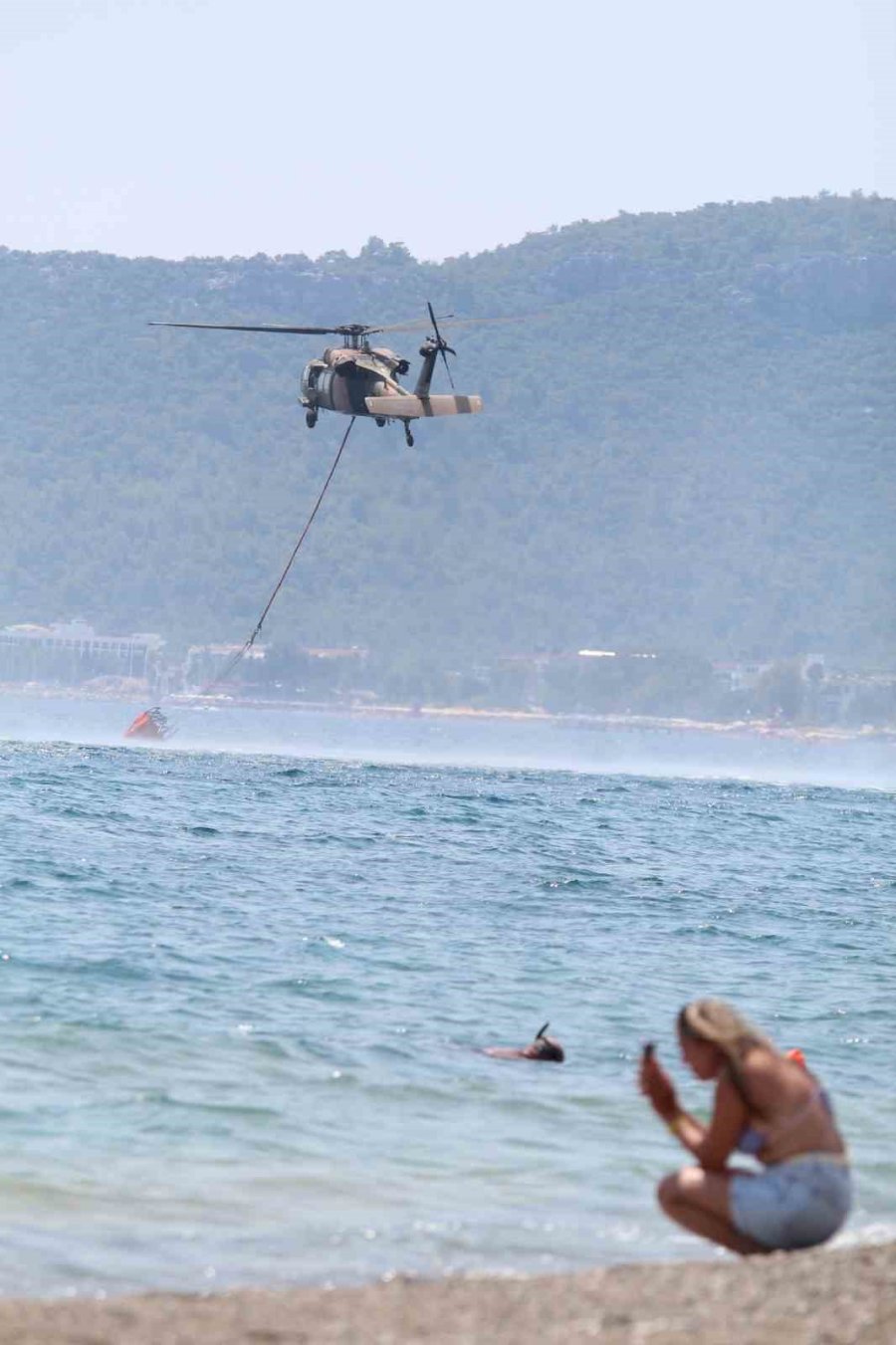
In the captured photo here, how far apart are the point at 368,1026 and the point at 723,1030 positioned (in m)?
8.89

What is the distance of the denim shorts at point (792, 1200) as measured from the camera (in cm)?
944

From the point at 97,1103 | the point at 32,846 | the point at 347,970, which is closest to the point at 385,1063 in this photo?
the point at 97,1103

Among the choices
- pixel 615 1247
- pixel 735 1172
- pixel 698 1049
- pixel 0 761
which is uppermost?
pixel 698 1049

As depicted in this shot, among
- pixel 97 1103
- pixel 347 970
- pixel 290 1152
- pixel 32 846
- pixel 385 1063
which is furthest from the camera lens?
pixel 32 846

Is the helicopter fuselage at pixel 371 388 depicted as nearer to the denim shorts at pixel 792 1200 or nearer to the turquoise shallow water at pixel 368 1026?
the turquoise shallow water at pixel 368 1026

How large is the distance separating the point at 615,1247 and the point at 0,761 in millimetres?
54420

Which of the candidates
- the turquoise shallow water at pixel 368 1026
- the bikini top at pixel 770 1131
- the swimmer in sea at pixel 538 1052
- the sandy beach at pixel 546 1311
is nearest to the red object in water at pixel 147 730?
the turquoise shallow water at pixel 368 1026

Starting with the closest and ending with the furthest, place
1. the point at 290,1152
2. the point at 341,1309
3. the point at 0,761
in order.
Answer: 1. the point at 341,1309
2. the point at 290,1152
3. the point at 0,761

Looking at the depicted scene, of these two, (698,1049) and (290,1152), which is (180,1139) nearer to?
(290,1152)

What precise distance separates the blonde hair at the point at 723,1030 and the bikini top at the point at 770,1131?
0.35 metres

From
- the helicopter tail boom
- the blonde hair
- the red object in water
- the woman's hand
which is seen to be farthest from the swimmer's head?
the red object in water

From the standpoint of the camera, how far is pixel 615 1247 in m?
11.2

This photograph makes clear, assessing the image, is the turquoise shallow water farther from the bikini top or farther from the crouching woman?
the bikini top

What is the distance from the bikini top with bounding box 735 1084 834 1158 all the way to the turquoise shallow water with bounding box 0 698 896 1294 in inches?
69.9
